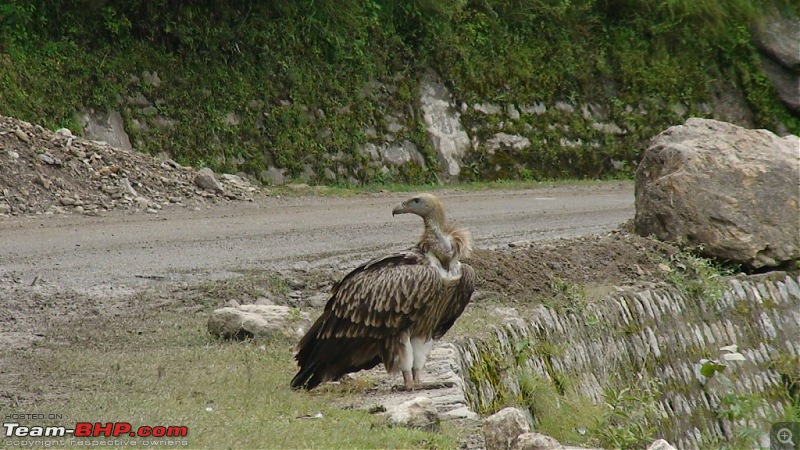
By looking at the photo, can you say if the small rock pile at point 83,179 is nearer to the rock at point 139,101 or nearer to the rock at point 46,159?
the rock at point 46,159

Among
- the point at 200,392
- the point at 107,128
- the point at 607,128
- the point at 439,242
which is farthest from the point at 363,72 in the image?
the point at 200,392

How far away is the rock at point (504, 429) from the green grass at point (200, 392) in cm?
21

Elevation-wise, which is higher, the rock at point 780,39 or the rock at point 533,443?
the rock at point 533,443

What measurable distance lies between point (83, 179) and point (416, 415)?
9.79 meters

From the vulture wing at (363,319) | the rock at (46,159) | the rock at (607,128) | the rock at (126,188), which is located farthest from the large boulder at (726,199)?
the rock at (607,128)

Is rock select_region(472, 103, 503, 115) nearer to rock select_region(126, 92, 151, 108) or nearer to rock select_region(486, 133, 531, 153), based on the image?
rock select_region(486, 133, 531, 153)

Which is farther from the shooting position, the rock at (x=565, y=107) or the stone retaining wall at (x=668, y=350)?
the rock at (x=565, y=107)

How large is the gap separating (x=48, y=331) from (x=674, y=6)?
2113cm

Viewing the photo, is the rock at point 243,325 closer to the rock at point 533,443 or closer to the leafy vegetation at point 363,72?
the rock at point 533,443

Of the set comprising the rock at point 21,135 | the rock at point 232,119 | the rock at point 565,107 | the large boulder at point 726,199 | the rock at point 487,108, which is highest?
the large boulder at point 726,199

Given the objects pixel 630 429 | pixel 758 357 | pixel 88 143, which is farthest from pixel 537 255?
pixel 88 143

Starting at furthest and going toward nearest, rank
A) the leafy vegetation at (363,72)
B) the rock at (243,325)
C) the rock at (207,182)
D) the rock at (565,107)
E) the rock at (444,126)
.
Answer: the rock at (565,107) < the rock at (444,126) < the leafy vegetation at (363,72) < the rock at (207,182) < the rock at (243,325)

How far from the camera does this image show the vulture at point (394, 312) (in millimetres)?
7059

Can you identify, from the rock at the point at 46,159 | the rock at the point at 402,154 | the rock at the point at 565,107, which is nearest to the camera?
the rock at the point at 46,159
